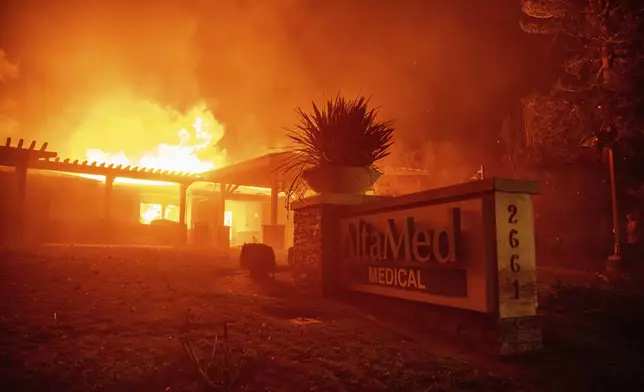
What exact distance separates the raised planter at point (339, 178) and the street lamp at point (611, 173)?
873cm

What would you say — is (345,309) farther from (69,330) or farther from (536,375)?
(69,330)

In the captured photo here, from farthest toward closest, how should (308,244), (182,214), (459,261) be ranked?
1. (182,214)
2. (308,244)
3. (459,261)

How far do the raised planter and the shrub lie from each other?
79.7 inches

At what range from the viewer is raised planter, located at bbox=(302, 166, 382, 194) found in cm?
686

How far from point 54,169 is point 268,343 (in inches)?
580

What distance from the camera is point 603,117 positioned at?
1334 cm

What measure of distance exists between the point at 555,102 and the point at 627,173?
308 cm

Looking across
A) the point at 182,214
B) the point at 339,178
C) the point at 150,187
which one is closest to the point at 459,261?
the point at 339,178

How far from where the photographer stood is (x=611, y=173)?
1258 cm

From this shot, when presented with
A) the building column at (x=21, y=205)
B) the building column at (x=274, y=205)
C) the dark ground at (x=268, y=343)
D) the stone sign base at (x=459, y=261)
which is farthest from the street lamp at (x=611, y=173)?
the building column at (x=21, y=205)

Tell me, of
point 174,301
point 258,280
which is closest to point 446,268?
point 174,301

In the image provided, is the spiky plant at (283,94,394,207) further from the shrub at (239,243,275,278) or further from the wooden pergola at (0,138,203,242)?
the wooden pergola at (0,138,203,242)

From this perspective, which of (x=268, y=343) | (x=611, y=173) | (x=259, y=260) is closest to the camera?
(x=268, y=343)

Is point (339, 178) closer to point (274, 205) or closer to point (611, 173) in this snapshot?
point (611, 173)
